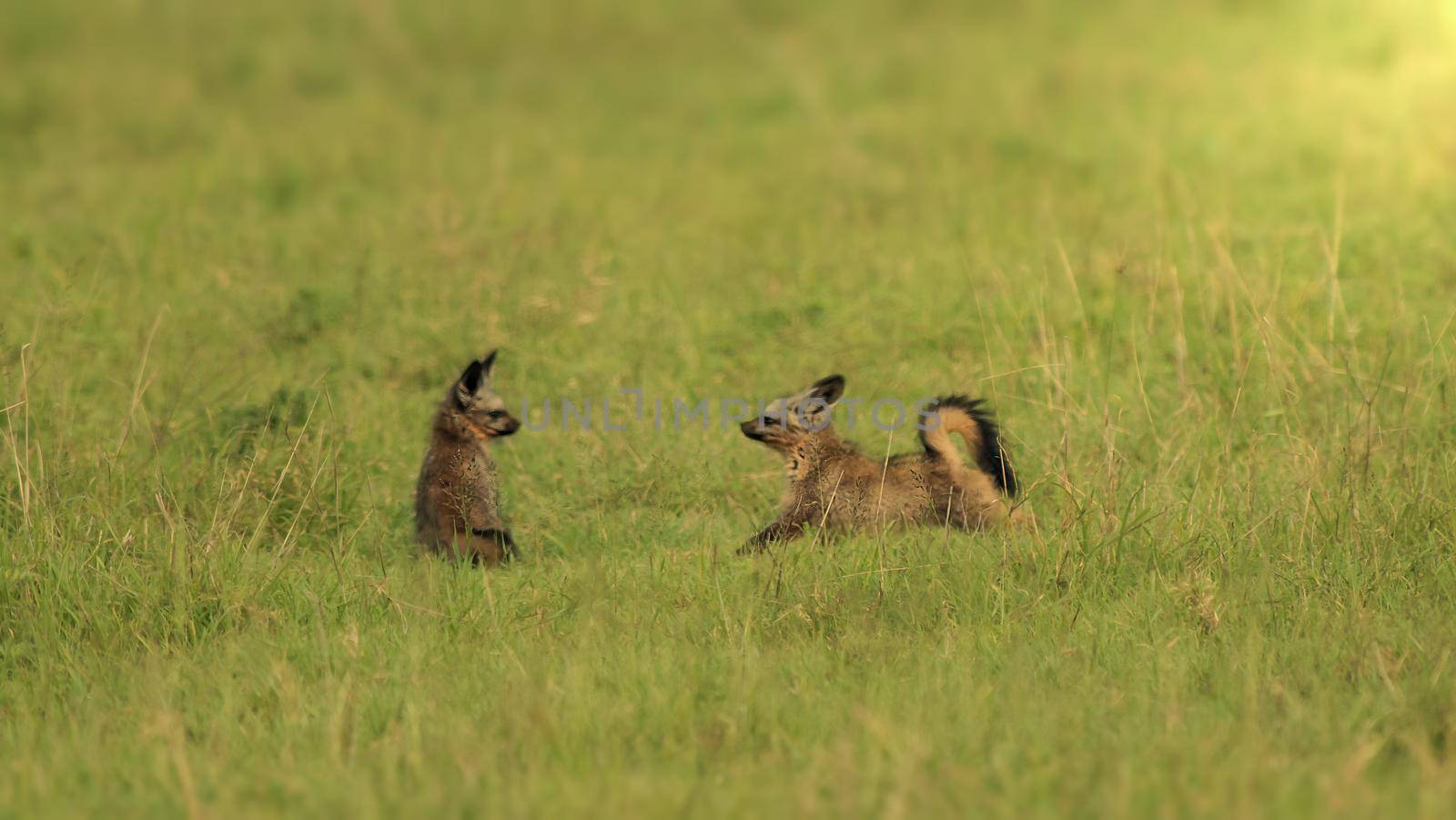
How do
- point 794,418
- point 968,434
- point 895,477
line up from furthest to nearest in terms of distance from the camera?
point 794,418
point 895,477
point 968,434

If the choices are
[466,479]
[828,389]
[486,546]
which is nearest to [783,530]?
[828,389]

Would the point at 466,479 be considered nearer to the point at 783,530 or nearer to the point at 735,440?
the point at 783,530

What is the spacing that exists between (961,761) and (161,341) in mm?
6217

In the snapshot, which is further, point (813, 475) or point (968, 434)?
point (813, 475)

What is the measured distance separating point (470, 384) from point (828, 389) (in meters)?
1.64

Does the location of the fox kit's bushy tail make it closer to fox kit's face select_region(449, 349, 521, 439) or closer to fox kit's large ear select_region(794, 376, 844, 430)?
fox kit's large ear select_region(794, 376, 844, 430)

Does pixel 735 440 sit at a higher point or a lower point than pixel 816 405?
lower

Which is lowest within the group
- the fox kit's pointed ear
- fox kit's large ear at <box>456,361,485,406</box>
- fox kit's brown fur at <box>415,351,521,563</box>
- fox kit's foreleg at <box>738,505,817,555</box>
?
fox kit's foreleg at <box>738,505,817,555</box>

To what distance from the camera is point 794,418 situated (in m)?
7.11

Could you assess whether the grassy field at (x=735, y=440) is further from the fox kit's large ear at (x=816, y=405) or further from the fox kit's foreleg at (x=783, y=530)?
the fox kit's large ear at (x=816, y=405)

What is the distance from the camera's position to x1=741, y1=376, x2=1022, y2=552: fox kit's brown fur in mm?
6477

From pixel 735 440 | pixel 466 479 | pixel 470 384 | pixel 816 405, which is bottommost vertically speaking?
pixel 735 440

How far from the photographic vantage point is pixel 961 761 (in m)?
4.07

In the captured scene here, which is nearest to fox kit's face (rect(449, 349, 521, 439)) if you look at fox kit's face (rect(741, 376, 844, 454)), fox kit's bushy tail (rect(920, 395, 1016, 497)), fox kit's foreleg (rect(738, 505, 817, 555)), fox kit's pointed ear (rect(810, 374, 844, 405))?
fox kit's face (rect(741, 376, 844, 454))
